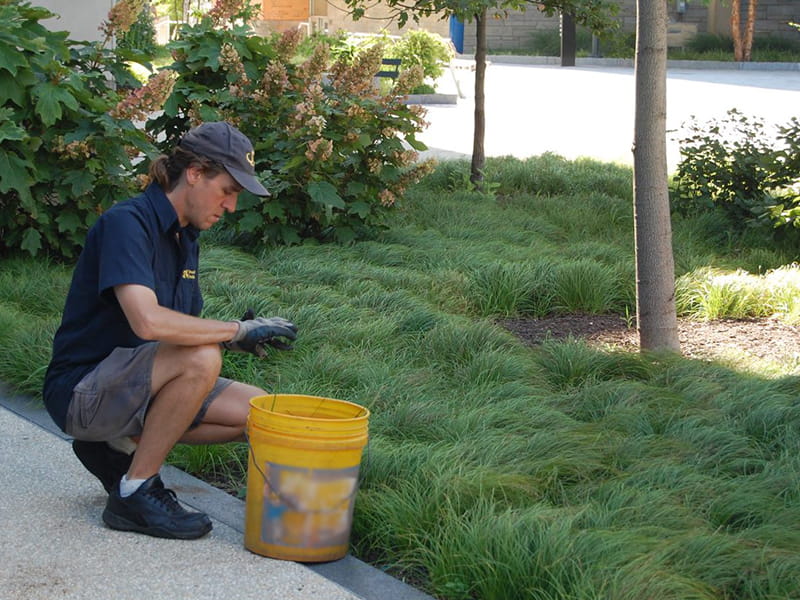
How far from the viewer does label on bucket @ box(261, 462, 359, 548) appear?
380 centimetres

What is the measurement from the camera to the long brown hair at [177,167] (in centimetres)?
396

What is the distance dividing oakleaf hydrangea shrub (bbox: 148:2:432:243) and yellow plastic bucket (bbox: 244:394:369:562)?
169 inches

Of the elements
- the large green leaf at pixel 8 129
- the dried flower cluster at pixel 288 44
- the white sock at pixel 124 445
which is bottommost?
the white sock at pixel 124 445

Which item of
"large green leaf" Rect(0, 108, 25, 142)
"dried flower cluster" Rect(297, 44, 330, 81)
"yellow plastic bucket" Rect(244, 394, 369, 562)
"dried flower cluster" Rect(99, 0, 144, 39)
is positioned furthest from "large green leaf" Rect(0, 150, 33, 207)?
"yellow plastic bucket" Rect(244, 394, 369, 562)

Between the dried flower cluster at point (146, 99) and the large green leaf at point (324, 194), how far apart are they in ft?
4.03

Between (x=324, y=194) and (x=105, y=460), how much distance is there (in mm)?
4062

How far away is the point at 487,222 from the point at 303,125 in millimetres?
1895

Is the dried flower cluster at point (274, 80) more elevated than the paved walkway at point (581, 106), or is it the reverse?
the dried flower cluster at point (274, 80)

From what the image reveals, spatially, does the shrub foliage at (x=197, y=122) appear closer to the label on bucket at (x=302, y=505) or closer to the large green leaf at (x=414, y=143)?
the large green leaf at (x=414, y=143)

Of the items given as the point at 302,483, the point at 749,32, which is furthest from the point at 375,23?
the point at 302,483

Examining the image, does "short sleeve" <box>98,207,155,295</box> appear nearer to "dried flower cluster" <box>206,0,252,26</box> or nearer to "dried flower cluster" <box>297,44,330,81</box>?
"dried flower cluster" <box>297,44,330,81</box>

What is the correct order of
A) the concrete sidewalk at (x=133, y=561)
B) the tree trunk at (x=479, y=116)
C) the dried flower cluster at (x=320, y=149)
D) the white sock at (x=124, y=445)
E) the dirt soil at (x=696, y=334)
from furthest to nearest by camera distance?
the tree trunk at (x=479, y=116), the dried flower cluster at (x=320, y=149), the dirt soil at (x=696, y=334), the white sock at (x=124, y=445), the concrete sidewalk at (x=133, y=561)

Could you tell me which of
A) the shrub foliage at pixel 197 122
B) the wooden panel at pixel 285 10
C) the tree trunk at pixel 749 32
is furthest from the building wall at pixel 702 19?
the shrub foliage at pixel 197 122

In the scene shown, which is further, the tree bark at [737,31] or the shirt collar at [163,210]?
the tree bark at [737,31]
